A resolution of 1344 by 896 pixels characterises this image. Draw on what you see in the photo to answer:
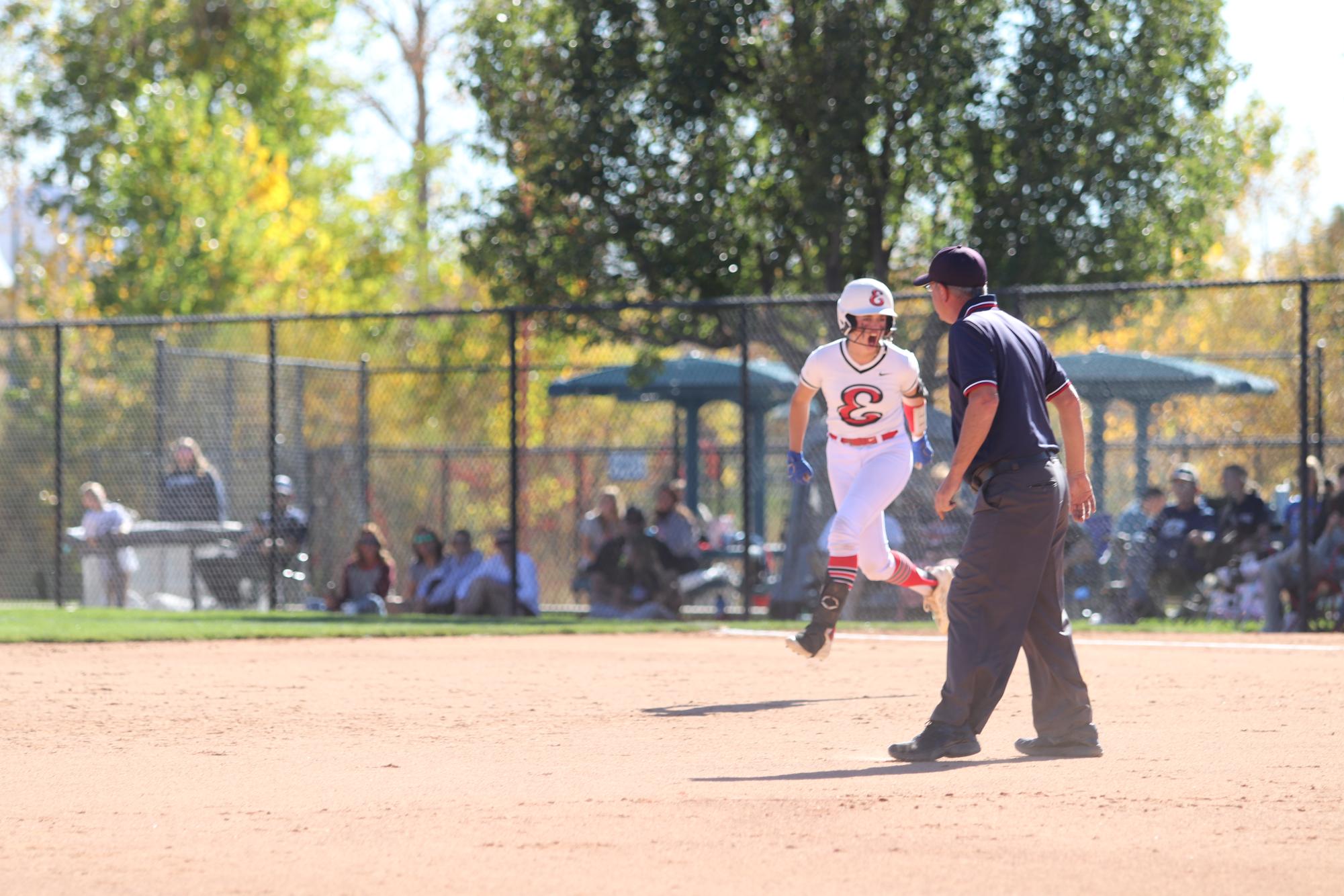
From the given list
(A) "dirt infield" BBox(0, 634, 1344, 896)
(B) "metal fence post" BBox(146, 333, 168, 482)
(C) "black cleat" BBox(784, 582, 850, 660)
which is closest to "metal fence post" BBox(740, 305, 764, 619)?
(A) "dirt infield" BBox(0, 634, 1344, 896)

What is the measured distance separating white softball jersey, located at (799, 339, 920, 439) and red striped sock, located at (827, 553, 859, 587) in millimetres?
658

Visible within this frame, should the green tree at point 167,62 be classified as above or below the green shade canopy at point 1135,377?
above

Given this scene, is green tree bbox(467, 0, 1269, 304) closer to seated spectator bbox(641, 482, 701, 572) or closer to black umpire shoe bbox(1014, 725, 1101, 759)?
seated spectator bbox(641, 482, 701, 572)

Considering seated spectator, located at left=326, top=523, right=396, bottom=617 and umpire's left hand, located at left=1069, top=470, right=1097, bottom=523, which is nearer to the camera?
umpire's left hand, located at left=1069, top=470, right=1097, bottom=523

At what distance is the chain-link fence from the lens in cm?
1530

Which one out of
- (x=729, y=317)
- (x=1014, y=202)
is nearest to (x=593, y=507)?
(x=729, y=317)

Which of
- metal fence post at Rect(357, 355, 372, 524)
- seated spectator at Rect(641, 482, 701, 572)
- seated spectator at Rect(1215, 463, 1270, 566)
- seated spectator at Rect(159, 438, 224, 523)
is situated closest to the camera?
seated spectator at Rect(1215, 463, 1270, 566)

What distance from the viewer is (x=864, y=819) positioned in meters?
5.23

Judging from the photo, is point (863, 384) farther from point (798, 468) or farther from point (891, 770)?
point (891, 770)


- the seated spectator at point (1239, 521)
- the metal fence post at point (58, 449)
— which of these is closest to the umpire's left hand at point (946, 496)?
the seated spectator at point (1239, 521)

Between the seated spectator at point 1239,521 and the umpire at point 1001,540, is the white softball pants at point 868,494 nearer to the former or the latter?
the umpire at point 1001,540

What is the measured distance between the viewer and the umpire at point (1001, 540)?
6289 millimetres

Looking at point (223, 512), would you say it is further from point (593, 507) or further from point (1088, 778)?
point (1088, 778)

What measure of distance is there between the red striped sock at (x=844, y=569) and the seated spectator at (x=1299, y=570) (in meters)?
5.61
